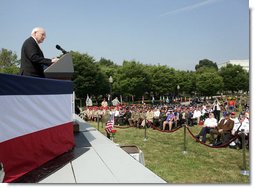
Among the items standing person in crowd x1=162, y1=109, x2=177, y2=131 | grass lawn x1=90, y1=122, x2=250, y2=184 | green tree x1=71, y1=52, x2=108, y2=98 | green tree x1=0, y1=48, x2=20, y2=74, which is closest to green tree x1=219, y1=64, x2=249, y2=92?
green tree x1=71, y1=52, x2=108, y2=98

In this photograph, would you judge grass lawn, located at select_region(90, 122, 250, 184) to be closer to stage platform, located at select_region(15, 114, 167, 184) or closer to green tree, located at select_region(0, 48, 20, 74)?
stage platform, located at select_region(15, 114, 167, 184)

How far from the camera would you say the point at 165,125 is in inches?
669

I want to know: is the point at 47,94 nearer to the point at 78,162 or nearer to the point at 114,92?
the point at 78,162

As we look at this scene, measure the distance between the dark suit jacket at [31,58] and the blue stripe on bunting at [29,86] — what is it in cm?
39

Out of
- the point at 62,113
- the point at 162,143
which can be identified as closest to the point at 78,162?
the point at 62,113

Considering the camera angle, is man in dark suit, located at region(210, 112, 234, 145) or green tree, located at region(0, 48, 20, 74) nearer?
man in dark suit, located at region(210, 112, 234, 145)

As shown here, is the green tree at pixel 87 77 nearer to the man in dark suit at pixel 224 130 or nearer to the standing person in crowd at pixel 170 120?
the standing person in crowd at pixel 170 120

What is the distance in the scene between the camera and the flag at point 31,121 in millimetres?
2758

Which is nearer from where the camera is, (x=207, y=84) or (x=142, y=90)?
(x=142, y=90)

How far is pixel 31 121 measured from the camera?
10.5ft

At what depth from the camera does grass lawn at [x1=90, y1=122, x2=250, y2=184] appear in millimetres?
6820

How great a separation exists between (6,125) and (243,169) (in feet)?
20.9

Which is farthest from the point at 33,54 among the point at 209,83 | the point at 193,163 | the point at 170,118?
the point at 209,83

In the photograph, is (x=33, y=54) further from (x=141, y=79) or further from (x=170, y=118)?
(x=141, y=79)
